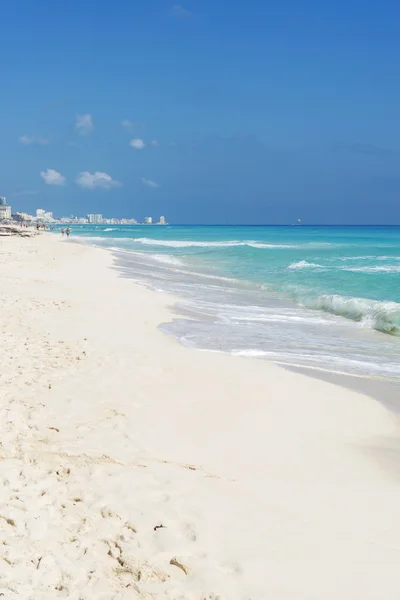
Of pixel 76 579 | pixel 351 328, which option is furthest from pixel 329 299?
pixel 76 579

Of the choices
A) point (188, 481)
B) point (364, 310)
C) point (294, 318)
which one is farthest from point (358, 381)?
point (364, 310)

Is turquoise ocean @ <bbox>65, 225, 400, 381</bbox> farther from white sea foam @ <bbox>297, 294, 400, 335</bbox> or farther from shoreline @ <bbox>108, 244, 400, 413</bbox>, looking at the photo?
shoreline @ <bbox>108, 244, 400, 413</bbox>

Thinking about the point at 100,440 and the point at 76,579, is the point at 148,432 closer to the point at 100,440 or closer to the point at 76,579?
the point at 100,440

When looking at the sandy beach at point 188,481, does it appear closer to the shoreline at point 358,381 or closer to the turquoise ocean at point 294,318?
the shoreline at point 358,381

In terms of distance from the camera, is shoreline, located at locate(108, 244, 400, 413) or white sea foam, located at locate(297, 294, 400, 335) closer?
shoreline, located at locate(108, 244, 400, 413)

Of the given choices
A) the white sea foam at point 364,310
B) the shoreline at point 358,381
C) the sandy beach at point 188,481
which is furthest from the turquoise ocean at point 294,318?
the sandy beach at point 188,481

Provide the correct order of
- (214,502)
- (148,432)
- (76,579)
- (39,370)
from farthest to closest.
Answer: (39,370) < (148,432) < (214,502) < (76,579)

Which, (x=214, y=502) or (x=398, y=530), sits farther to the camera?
(x=214, y=502)

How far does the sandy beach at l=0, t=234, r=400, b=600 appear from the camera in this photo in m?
2.79

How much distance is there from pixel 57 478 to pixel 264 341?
6080 mm

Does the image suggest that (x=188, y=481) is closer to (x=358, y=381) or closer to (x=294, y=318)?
(x=358, y=381)

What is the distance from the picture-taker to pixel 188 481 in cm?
391

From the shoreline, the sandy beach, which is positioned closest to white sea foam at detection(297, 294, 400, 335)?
the shoreline

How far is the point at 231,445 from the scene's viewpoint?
15.6 ft
